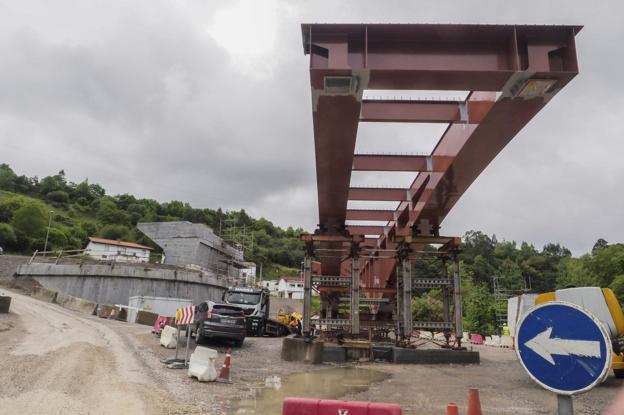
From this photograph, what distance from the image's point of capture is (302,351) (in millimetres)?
14352

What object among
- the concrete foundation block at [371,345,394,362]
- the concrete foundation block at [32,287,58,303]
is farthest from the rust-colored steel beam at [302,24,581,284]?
the concrete foundation block at [32,287,58,303]

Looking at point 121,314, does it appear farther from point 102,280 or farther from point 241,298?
point 241,298

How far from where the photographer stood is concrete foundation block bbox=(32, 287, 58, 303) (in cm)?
3179

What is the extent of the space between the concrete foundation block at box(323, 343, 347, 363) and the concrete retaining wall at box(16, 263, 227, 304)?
26.4 metres

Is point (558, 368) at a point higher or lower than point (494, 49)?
lower

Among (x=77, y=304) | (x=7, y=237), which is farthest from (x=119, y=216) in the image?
(x=77, y=304)

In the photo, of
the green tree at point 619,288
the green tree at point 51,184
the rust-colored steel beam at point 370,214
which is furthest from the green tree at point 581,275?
the green tree at point 51,184

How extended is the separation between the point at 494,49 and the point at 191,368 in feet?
29.6

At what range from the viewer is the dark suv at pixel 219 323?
619 inches

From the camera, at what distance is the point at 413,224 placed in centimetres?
1702

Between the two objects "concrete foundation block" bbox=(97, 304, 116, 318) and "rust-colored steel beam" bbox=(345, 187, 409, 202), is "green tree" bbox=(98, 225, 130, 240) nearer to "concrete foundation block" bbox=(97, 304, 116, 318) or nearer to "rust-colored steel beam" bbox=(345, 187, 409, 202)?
"concrete foundation block" bbox=(97, 304, 116, 318)

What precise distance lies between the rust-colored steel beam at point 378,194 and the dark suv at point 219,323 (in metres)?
→ 6.30

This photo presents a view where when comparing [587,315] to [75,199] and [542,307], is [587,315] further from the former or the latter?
[75,199]

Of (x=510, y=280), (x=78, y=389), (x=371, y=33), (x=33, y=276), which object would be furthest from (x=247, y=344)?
(x=510, y=280)
